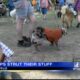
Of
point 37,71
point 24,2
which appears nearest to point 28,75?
point 37,71

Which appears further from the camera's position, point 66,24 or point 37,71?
point 66,24

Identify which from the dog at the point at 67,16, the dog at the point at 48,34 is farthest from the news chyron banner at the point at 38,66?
the dog at the point at 67,16

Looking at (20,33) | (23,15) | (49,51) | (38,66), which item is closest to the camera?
(38,66)

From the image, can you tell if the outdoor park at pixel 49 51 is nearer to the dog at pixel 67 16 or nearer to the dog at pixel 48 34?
the dog at pixel 48 34

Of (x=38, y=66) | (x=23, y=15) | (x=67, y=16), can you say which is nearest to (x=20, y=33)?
(x=23, y=15)

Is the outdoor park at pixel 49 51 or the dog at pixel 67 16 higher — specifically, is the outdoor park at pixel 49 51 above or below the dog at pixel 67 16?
above

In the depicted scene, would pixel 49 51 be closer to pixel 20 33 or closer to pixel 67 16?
pixel 20 33

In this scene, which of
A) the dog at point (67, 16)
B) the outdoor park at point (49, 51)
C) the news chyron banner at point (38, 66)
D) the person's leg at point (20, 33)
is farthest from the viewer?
the dog at point (67, 16)

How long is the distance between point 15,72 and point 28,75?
146 millimetres

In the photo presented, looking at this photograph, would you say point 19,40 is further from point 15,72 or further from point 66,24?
point 15,72

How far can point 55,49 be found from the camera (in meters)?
7.40

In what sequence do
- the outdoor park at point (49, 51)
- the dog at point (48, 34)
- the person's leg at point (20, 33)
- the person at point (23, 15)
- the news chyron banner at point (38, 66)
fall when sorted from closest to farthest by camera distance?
the news chyron banner at point (38, 66) → the outdoor park at point (49, 51) → the dog at point (48, 34) → the person at point (23, 15) → the person's leg at point (20, 33)

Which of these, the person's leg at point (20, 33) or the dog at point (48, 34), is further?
the person's leg at point (20, 33)

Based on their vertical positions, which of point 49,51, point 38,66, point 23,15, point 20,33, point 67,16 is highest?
point 38,66
